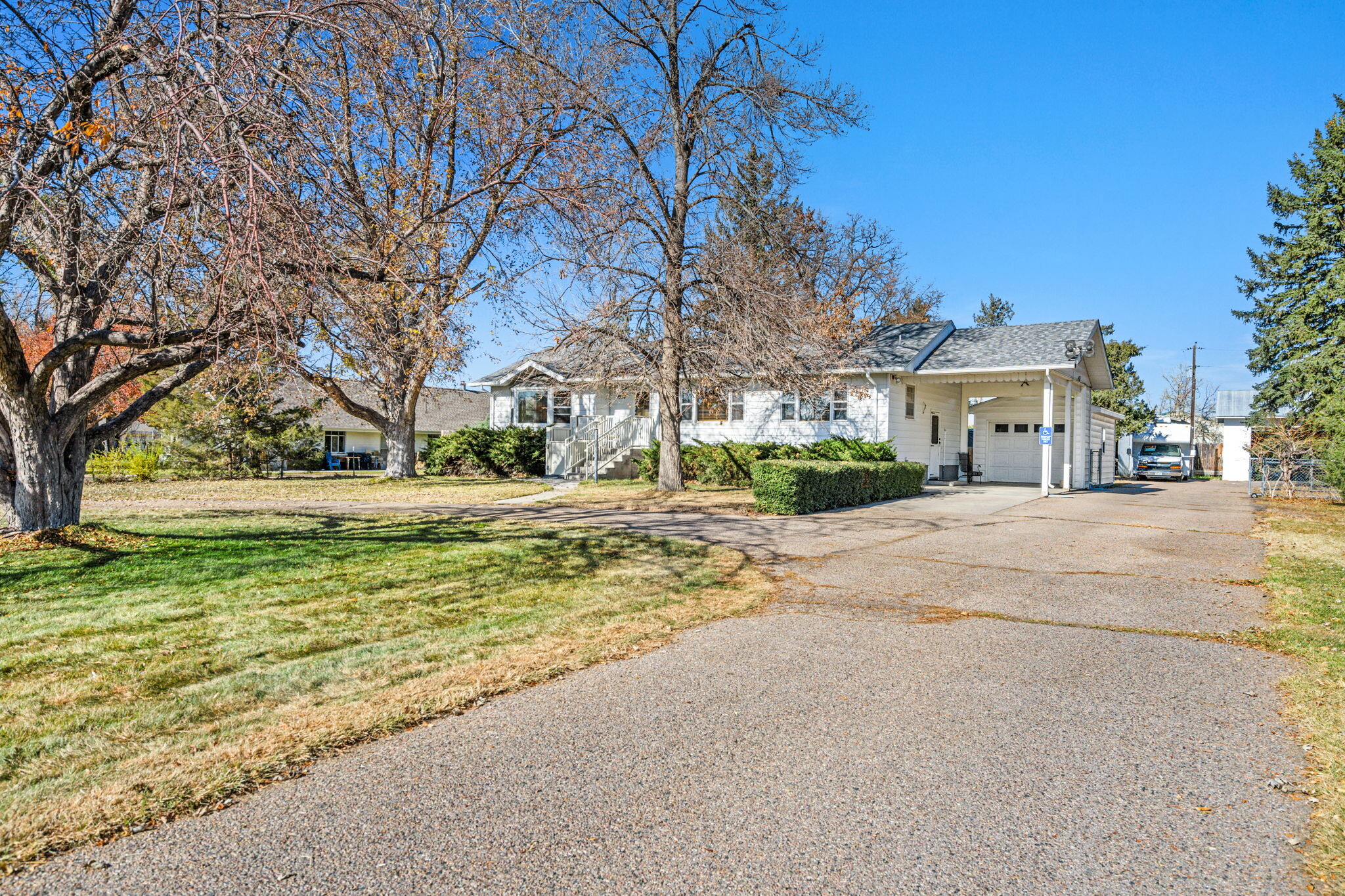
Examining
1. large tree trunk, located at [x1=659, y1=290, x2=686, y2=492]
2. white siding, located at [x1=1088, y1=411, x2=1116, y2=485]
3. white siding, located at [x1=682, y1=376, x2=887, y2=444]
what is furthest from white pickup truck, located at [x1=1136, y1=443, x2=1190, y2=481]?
large tree trunk, located at [x1=659, y1=290, x2=686, y2=492]

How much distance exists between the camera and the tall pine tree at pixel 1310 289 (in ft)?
99.0

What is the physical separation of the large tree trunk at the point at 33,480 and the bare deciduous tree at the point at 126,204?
0.02 metres

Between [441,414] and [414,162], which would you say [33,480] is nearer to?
[414,162]

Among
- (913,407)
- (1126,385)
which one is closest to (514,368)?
(913,407)

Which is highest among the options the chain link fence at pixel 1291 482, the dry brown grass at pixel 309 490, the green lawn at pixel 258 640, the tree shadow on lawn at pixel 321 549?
the chain link fence at pixel 1291 482

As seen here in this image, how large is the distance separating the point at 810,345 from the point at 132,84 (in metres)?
14.2

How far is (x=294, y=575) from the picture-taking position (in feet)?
26.2

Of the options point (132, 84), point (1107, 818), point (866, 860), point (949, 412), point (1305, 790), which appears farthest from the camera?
point (949, 412)

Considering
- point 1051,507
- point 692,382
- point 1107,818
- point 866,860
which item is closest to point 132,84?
point 866,860

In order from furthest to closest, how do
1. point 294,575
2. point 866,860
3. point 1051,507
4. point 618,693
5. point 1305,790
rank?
point 1051,507, point 294,575, point 618,693, point 1305,790, point 866,860

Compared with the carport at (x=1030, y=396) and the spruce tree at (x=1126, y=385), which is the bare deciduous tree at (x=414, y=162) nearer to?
the carport at (x=1030, y=396)

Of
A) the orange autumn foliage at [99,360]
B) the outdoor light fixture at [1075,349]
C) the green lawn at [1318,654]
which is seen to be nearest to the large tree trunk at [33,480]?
the orange autumn foliage at [99,360]

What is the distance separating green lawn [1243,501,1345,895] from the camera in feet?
9.59

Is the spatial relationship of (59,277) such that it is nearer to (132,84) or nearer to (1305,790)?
(132,84)
